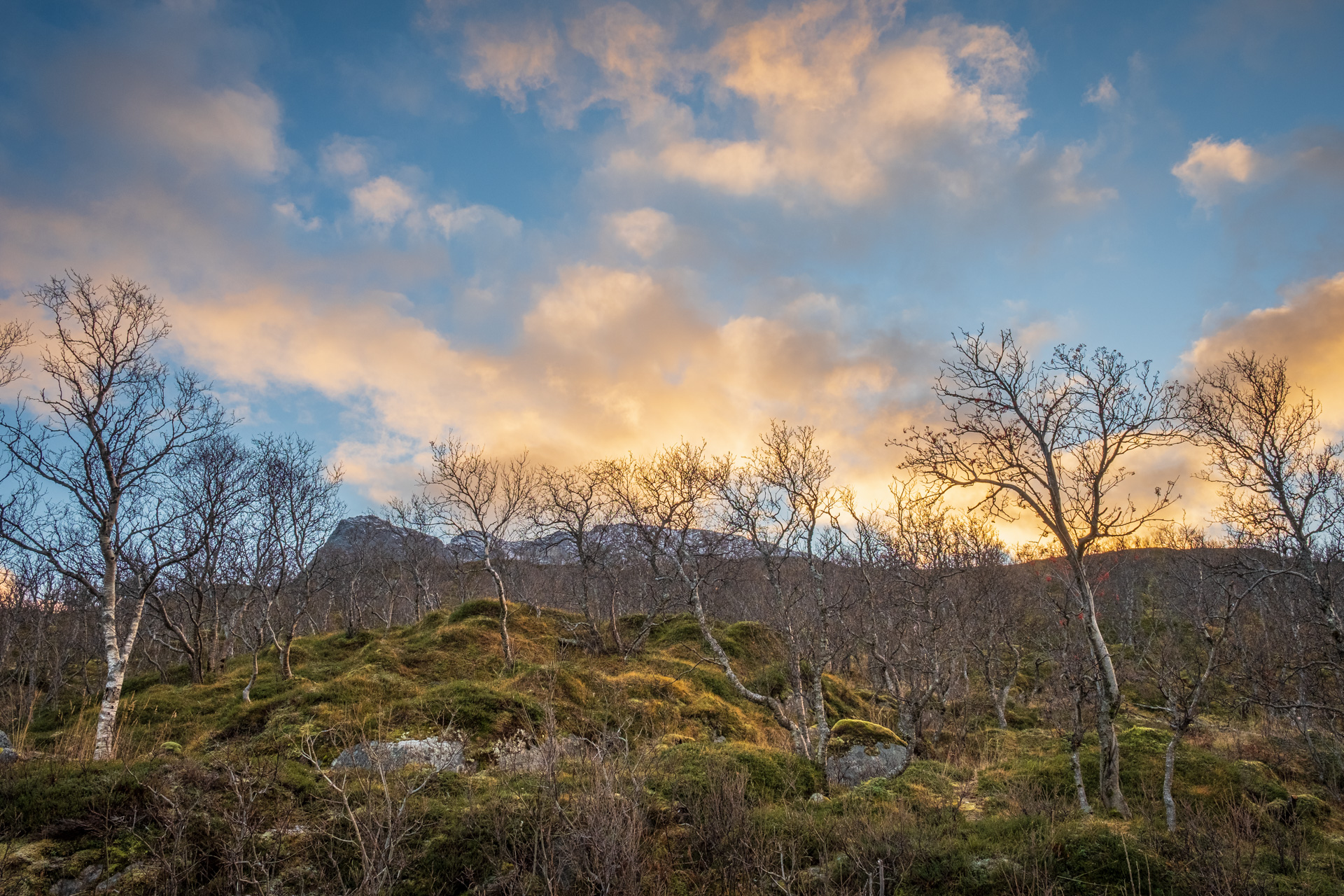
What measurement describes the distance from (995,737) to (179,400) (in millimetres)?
26099

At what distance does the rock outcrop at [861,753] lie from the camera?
12.9m

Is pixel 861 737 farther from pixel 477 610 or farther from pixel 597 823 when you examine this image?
pixel 477 610

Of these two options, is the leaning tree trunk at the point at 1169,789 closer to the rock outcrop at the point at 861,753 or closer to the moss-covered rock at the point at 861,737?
the rock outcrop at the point at 861,753

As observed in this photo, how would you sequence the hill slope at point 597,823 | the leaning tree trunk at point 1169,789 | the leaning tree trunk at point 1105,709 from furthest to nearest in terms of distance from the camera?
the leaning tree trunk at point 1105,709 → the leaning tree trunk at point 1169,789 → the hill slope at point 597,823

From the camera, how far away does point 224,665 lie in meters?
24.0

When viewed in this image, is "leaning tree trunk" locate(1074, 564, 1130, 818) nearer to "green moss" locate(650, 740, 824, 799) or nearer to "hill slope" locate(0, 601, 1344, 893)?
"hill slope" locate(0, 601, 1344, 893)

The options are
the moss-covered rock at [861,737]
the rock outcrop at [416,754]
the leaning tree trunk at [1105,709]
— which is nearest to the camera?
the leaning tree trunk at [1105,709]

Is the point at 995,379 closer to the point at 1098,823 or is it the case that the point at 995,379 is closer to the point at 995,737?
the point at 1098,823

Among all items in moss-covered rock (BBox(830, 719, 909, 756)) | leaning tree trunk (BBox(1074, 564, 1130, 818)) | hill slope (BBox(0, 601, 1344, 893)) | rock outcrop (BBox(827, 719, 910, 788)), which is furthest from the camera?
moss-covered rock (BBox(830, 719, 909, 756))

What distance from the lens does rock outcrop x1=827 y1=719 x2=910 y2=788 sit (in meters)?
12.9

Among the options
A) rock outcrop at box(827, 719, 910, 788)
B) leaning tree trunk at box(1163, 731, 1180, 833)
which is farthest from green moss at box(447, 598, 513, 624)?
leaning tree trunk at box(1163, 731, 1180, 833)

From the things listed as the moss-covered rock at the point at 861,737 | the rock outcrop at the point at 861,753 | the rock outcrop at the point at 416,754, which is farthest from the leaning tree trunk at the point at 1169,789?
the rock outcrop at the point at 416,754

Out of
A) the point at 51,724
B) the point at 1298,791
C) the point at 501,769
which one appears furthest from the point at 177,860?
the point at 1298,791

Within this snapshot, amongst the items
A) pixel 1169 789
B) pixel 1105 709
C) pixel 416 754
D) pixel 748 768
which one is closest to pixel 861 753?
pixel 748 768
